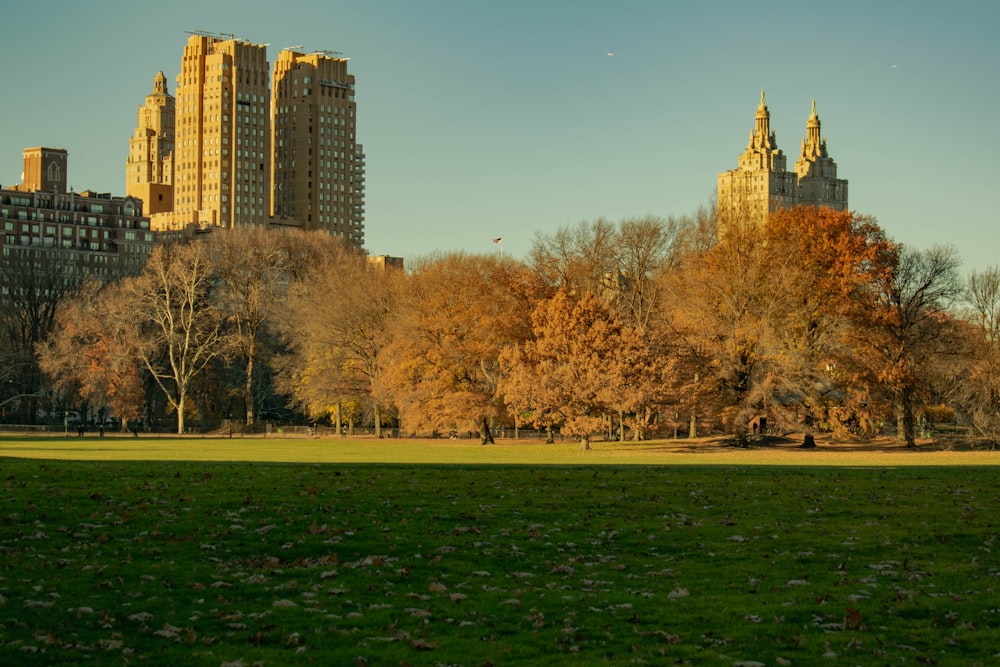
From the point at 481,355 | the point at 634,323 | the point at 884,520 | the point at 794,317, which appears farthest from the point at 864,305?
the point at 884,520

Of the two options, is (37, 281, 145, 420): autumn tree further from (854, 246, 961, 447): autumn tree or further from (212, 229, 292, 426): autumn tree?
(854, 246, 961, 447): autumn tree

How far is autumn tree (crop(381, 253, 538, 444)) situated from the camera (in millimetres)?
77500

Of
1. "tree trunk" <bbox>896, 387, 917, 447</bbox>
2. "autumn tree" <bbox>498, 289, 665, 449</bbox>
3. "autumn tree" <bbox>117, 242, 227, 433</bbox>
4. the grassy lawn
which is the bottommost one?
the grassy lawn

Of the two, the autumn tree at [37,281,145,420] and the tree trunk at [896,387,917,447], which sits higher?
the autumn tree at [37,281,145,420]

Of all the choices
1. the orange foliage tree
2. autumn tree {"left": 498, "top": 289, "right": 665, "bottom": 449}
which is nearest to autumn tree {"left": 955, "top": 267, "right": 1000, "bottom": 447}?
the orange foliage tree

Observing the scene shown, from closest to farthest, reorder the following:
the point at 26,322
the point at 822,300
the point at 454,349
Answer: the point at 822,300
the point at 454,349
the point at 26,322

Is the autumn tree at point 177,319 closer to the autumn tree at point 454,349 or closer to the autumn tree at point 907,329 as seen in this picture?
the autumn tree at point 454,349

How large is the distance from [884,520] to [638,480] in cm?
1031

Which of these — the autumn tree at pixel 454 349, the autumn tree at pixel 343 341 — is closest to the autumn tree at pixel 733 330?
the autumn tree at pixel 454 349

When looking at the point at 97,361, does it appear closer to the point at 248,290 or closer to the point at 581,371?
the point at 248,290

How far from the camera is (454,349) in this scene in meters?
78.8

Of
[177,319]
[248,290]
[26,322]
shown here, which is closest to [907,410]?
[248,290]

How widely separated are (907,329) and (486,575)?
218 feet

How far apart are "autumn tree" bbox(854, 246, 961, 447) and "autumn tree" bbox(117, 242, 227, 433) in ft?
179
